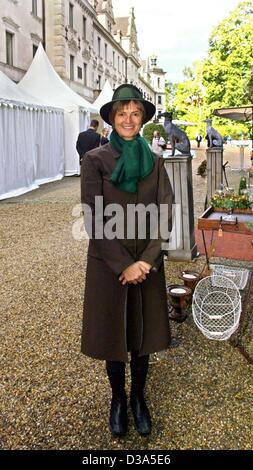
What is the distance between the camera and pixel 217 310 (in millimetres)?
4004

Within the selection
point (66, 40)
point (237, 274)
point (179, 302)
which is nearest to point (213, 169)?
point (237, 274)

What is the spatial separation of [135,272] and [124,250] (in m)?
0.13

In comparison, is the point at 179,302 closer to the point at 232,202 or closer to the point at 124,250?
the point at 232,202

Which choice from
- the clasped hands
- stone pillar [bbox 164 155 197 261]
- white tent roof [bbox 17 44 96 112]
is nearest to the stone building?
white tent roof [bbox 17 44 96 112]

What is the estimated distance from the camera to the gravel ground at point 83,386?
7.93 feet

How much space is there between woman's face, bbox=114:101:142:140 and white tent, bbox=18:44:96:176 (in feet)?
46.8

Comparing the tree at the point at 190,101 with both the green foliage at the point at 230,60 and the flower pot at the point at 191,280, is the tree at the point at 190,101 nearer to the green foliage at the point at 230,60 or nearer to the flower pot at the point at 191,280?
the green foliage at the point at 230,60

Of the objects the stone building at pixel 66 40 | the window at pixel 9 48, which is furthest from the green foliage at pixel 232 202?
the window at pixel 9 48

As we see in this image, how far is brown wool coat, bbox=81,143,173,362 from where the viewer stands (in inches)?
85.0

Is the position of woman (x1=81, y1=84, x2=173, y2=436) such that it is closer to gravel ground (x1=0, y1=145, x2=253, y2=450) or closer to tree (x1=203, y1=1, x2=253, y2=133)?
gravel ground (x1=0, y1=145, x2=253, y2=450)

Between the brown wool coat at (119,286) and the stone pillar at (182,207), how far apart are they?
314cm

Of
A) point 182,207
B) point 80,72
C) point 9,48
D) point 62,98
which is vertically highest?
point 80,72
